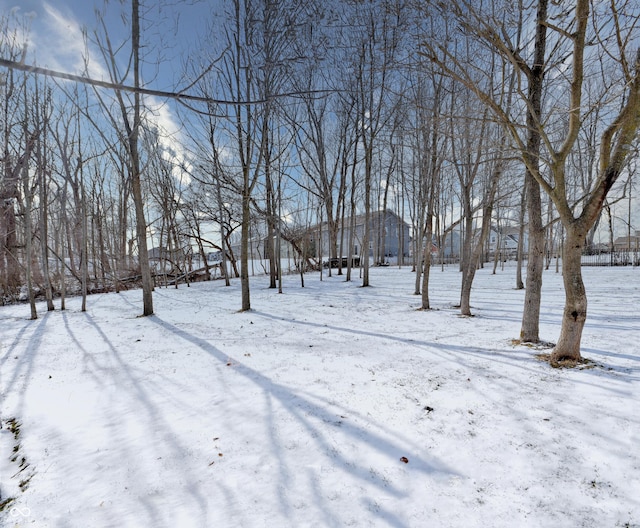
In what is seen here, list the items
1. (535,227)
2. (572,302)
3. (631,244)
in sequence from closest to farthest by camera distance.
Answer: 1. (572,302)
2. (535,227)
3. (631,244)

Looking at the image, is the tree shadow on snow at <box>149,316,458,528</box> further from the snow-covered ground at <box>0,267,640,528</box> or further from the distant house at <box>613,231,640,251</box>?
the distant house at <box>613,231,640,251</box>

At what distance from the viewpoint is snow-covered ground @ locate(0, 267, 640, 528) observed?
148 cm

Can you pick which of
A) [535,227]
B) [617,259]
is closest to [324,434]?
[535,227]

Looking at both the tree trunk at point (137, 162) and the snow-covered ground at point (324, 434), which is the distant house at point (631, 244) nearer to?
the snow-covered ground at point (324, 434)

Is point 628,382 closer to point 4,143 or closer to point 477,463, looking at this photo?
point 477,463

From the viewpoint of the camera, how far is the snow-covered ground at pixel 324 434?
148 cm

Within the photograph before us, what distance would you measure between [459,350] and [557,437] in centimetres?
178

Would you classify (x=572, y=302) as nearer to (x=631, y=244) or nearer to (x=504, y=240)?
(x=631, y=244)

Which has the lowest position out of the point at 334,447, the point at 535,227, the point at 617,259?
the point at 334,447

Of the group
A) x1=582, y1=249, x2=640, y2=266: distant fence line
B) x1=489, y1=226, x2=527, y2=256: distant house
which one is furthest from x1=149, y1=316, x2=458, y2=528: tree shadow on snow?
x1=582, y1=249, x2=640, y2=266: distant fence line

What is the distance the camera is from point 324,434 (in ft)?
6.77

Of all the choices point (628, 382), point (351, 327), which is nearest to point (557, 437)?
point (628, 382)

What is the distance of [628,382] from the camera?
2604 millimetres

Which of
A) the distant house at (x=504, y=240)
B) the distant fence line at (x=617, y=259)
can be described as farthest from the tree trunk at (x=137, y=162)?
the distant fence line at (x=617, y=259)
